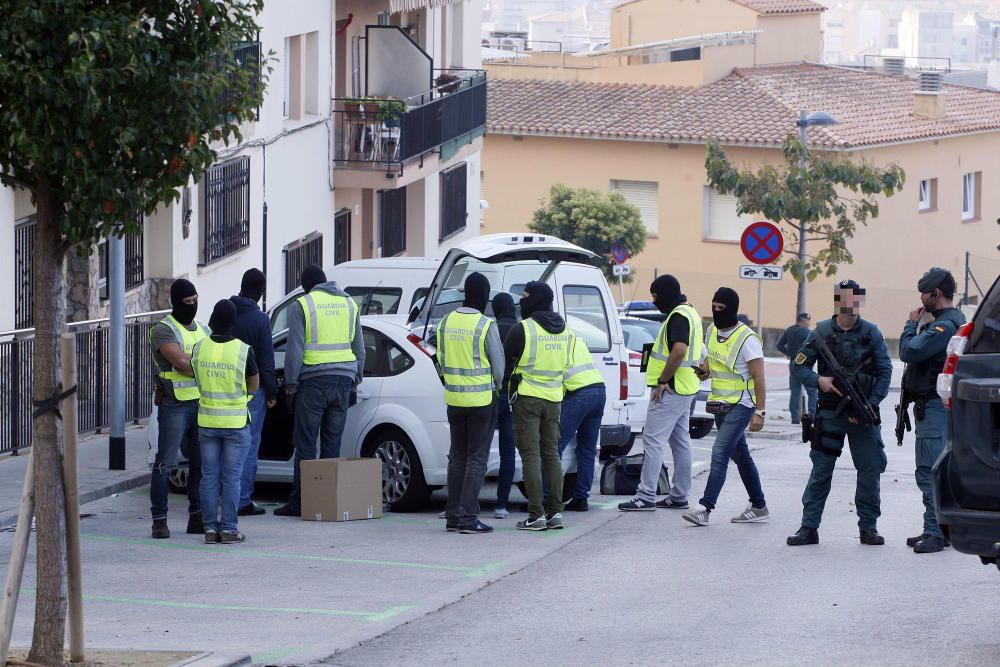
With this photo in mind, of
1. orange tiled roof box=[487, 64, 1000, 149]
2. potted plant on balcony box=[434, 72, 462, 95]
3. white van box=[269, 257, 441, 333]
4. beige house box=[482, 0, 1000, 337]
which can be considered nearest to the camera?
white van box=[269, 257, 441, 333]

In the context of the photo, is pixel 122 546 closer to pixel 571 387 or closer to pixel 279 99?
pixel 571 387

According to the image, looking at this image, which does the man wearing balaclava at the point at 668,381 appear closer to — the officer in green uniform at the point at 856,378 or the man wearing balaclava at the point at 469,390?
the man wearing balaclava at the point at 469,390

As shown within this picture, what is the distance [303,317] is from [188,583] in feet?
10.2

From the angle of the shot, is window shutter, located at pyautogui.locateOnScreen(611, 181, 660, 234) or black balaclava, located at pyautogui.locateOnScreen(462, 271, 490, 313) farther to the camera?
window shutter, located at pyautogui.locateOnScreen(611, 181, 660, 234)

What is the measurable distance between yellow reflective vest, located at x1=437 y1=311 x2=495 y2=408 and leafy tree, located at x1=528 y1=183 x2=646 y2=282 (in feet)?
101

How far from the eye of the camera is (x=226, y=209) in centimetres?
2230

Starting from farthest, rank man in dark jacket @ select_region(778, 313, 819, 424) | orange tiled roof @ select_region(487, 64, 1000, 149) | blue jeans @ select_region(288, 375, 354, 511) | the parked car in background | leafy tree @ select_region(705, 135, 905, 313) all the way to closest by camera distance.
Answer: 1. orange tiled roof @ select_region(487, 64, 1000, 149)
2. leafy tree @ select_region(705, 135, 905, 313)
3. man in dark jacket @ select_region(778, 313, 819, 424)
4. the parked car in background
5. blue jeans @ select_region(288, 375, 354, 511)

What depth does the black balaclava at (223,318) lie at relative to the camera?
11.4m

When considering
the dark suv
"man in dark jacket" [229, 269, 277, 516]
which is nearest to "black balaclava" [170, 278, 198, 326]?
"man in dark jacket" [229, 269, 277, 516]

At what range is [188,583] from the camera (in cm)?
1026

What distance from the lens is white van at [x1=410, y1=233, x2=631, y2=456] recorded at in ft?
46.5

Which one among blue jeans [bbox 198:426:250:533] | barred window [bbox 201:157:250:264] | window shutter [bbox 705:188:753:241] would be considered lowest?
blue jeans [bbox 198:426:250:533]

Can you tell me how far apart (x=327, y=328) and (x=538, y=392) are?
67.2 inches

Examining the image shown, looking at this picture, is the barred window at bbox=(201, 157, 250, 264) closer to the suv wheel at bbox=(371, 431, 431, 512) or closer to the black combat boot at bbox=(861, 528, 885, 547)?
the suv wheel at bbox=(371, 431, 431, 512)
